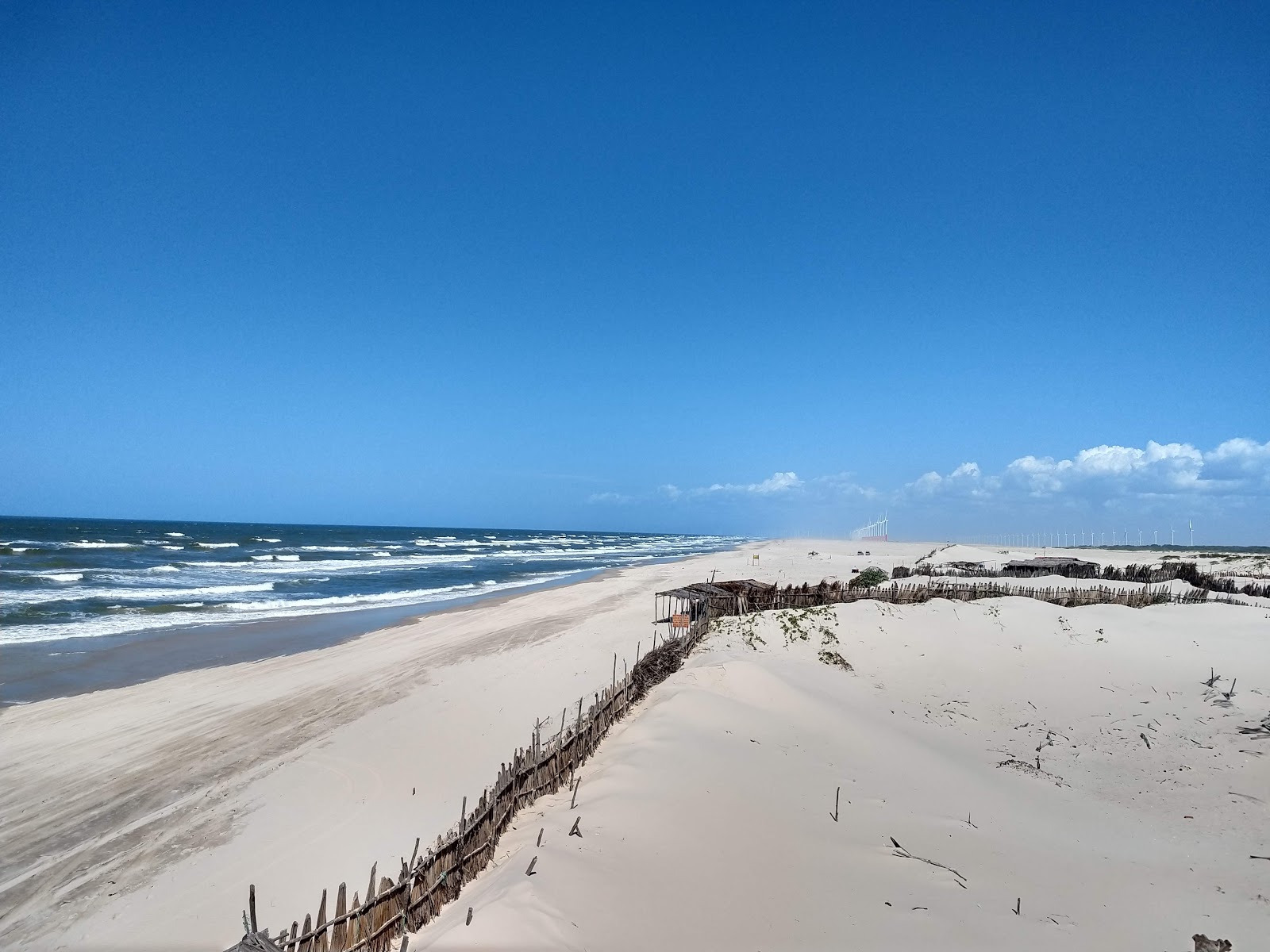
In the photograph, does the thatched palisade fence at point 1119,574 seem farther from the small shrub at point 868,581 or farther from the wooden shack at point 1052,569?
the small shrub at point 868,581

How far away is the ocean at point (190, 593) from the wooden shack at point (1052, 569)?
26.6 metres

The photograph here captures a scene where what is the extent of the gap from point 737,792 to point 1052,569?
29249mm

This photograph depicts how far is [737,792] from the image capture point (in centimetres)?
828

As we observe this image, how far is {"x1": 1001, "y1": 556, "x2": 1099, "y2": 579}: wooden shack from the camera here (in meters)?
29.1

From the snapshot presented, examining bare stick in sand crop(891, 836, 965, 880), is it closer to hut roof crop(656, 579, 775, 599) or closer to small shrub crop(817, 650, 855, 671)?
small shrub crop(817, 650, 855, 671)

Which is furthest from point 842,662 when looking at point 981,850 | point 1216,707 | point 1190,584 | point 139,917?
point 1190,584

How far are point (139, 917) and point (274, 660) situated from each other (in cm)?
1212

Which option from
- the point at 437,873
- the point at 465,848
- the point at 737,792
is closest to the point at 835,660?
the point at 737,792

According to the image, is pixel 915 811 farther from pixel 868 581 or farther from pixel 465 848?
pixel 868 581

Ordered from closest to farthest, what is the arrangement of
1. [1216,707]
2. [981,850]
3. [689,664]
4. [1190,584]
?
[981,850] → [1216,707] → [689,664] → [1190,584]

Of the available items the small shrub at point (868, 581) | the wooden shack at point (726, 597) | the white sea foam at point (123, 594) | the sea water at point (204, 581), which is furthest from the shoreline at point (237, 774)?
the white sea foam at point (123, 594)

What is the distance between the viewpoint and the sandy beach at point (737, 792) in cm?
593

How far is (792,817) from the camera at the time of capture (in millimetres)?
7691

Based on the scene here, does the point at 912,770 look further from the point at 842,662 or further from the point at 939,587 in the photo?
the point at 939,587
